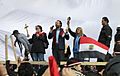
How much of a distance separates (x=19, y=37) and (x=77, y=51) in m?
3.62

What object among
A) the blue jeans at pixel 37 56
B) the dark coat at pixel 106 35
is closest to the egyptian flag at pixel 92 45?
the dark coat at pixel 106 35

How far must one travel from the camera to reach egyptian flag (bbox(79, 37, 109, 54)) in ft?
44.0

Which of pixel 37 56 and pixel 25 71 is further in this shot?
pixel 37 56

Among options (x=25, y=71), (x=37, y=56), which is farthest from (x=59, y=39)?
(x=25, y=71)

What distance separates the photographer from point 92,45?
44.4 feet

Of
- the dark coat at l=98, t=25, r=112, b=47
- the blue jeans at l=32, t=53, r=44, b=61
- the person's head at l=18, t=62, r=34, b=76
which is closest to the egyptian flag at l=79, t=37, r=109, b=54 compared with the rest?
the dark coat at l=98, t=25, r=112, b=47

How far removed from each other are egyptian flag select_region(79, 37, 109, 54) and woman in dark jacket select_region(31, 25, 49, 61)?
206cm

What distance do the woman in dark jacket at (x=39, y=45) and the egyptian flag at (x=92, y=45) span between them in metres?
2.06

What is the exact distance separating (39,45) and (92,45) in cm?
282

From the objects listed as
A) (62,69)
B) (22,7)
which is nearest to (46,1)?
(22,7)

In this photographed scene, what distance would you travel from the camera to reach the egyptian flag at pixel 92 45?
1340 cm

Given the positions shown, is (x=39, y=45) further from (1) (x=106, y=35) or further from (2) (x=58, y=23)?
(1) (x=106, y=35)

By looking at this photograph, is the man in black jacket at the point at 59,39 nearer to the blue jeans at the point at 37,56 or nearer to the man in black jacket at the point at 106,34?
the blue jeans at the point at 37,56

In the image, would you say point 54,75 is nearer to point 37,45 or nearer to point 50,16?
point 37,45
